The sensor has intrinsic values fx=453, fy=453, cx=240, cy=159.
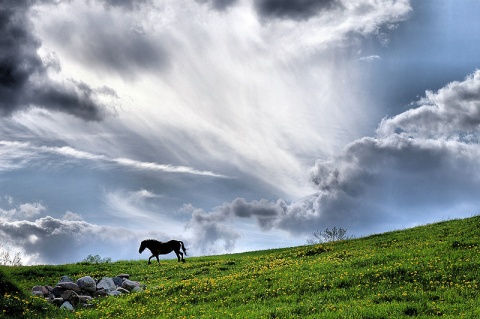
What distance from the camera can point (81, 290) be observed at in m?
29.7

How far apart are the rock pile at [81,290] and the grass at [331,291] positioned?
1.34 meters

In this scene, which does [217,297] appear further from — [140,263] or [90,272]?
[140,263]

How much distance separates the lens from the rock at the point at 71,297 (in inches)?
1077

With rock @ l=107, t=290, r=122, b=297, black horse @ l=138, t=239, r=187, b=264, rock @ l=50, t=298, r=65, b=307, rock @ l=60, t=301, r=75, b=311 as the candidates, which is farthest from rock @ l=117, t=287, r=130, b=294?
black horse @ l=138, t=239, r=187, b=264

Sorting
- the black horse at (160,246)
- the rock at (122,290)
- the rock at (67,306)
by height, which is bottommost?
the rock at (67,306)

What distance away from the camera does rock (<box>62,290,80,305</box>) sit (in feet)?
89.7

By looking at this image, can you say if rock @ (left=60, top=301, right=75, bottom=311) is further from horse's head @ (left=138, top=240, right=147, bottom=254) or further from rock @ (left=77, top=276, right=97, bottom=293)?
horse's head @ (left=138, top=240, right=147, bottom=254)

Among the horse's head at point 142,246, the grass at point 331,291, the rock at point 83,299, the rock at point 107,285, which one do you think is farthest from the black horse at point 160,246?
the rock at point 83,299

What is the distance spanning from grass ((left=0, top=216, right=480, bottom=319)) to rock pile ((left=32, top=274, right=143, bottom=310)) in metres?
1.34

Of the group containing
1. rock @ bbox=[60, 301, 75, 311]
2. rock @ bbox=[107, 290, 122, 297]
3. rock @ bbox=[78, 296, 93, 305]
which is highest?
rock @ bbox=[107, 290, 122, 297]

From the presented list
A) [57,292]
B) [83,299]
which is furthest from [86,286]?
[83,299]

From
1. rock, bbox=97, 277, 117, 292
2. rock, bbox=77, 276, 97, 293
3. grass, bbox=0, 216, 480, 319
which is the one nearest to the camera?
grass, bbox=0, 216, 480, 319

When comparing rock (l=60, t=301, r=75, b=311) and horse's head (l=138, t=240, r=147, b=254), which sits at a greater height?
horse's head (l=138, t=240, r=147, b=254)

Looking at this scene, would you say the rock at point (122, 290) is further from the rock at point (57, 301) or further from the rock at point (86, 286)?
the rock at point (57, 301)
